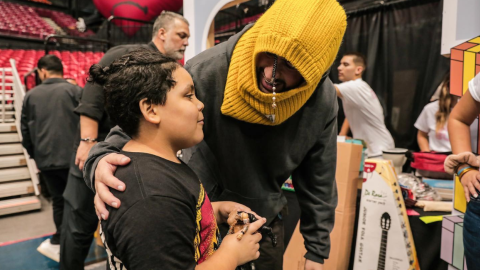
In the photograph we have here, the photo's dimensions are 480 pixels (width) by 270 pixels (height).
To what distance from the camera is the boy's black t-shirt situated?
652mm

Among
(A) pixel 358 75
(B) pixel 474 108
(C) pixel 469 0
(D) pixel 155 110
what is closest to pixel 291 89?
(D) pixel 155 110

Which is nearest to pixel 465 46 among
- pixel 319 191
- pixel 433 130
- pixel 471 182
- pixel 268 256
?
pixel 471 182

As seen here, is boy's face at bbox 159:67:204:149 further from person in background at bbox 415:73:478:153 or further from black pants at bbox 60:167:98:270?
person in background at bbox 415:73:478:153

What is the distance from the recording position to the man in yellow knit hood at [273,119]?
96cm

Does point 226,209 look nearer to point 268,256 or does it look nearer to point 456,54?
point 268,256

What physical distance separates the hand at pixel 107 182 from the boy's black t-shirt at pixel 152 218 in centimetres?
1

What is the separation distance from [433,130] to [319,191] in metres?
2.50

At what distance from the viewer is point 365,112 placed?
9.98 feet

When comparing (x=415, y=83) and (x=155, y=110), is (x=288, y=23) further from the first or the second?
(x=415, y=83)

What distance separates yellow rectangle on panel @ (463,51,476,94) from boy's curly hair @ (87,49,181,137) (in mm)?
1447

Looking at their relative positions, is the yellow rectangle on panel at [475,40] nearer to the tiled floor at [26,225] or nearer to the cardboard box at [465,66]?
the cardboard box at [465,66]

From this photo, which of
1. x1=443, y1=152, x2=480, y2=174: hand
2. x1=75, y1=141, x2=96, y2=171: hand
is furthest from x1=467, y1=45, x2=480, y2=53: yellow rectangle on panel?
x1=75, y1=141, x2=96, y2=171: hand

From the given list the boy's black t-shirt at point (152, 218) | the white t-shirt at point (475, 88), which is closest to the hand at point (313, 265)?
the boy's black t-shirt at point (152, 218)

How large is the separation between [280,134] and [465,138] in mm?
885
